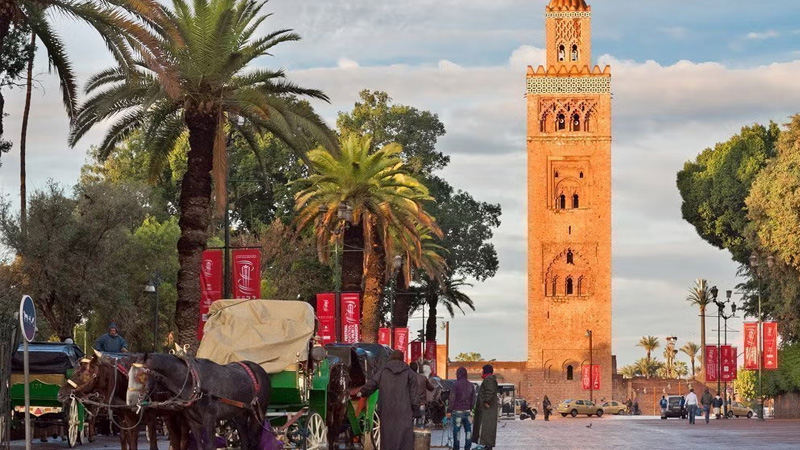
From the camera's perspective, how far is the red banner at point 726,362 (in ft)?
237

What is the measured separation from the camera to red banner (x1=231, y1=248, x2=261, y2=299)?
3650cm

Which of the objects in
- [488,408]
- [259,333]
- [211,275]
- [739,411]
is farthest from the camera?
[739,411]

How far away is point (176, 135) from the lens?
1361 inches

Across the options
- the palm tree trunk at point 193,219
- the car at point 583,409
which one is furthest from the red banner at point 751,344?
the palm tree trunk at point 193,219

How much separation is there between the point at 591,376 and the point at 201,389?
85.3m

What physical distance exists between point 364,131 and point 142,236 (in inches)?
810

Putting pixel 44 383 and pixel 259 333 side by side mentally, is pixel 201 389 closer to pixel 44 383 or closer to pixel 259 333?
pixel 259 333

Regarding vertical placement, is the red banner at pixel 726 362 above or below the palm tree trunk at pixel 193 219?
below

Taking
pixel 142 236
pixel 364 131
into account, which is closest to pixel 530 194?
pixel 364 131

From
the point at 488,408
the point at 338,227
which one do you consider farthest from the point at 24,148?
the point at 488,408

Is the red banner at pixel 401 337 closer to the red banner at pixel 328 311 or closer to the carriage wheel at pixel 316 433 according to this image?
the red banner at pixel 328 311

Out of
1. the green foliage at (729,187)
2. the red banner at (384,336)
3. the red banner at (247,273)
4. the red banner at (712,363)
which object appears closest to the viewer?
the red banner at (247,273)

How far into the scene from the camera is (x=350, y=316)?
4644cm

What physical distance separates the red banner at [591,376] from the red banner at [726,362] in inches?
1101
